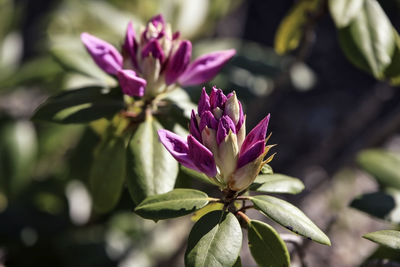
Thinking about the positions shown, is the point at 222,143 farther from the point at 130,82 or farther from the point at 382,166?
the point at 382,166

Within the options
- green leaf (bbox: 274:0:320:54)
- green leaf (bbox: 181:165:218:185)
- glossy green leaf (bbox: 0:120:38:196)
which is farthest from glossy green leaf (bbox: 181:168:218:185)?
glossy green leaf (bbox: 0:120:38:196)

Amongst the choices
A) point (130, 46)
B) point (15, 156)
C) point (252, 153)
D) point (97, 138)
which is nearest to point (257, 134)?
point (252, 153)

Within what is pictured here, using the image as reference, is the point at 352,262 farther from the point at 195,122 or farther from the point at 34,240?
the point at 195,122

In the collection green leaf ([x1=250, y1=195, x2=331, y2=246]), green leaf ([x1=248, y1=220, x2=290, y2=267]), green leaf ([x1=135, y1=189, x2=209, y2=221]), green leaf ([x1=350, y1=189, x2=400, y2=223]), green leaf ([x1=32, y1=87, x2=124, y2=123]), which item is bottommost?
green leaf ([x1=350, y1=189, x2=400, y2=223])

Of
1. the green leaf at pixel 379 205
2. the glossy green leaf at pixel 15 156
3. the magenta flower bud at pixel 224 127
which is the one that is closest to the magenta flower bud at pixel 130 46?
the magenta flower bud at pixel 224 127

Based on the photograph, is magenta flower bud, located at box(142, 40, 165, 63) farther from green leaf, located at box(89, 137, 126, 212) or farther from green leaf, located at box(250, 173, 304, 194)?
green leaf, located at box(250, 173, 304, 194)

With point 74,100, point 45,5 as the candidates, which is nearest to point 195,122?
point 74,100
